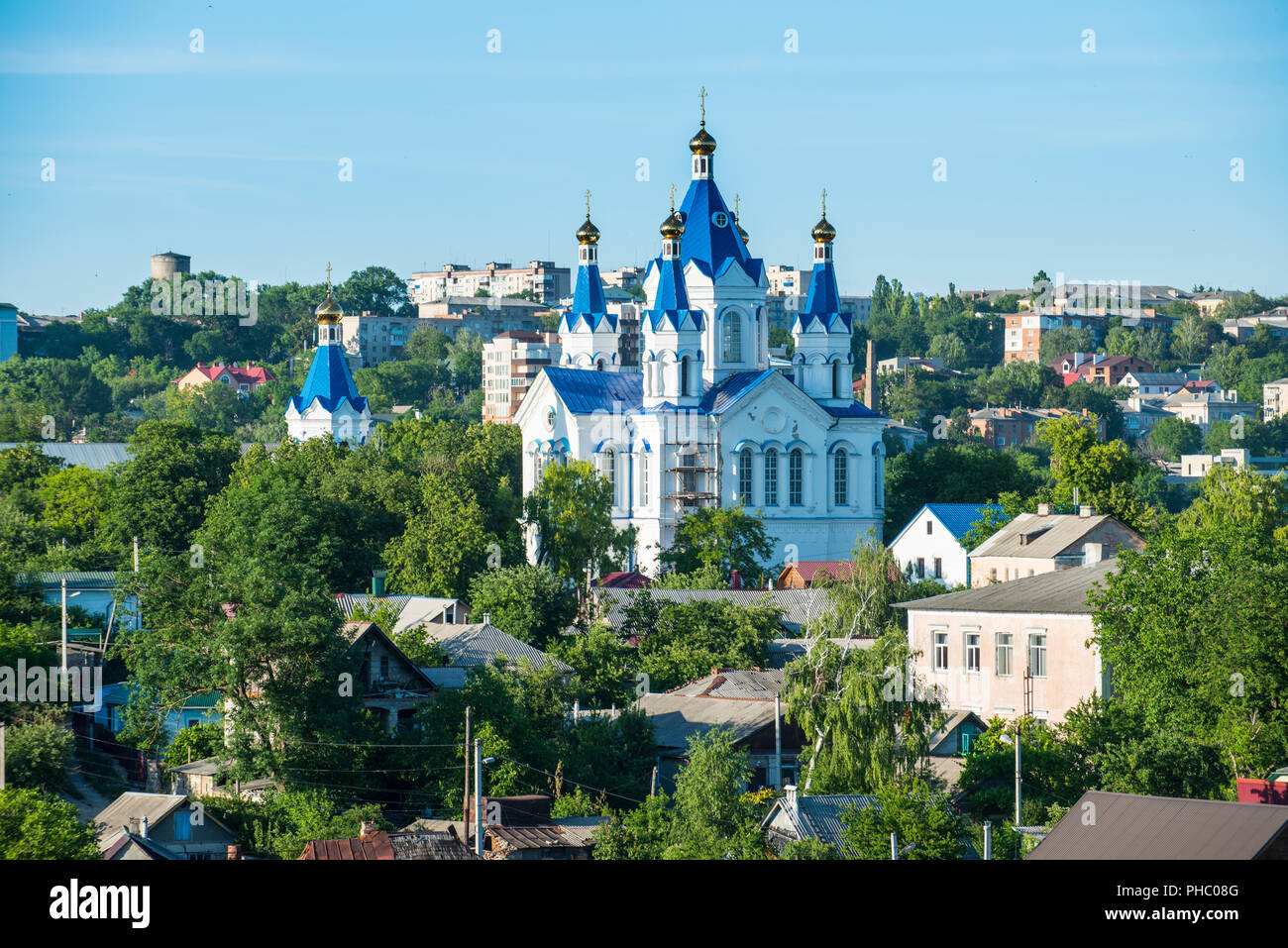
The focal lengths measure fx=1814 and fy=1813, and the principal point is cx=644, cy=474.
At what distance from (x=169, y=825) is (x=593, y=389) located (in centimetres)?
3355

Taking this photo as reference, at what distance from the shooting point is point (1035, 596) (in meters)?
29.2

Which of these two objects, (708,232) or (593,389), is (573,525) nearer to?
(593,389)

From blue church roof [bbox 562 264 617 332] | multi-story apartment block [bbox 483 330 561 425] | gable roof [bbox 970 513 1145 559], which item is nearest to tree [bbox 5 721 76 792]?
gable roof [bbox 970 513 1145 559]

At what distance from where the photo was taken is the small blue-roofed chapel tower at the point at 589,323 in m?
59.5

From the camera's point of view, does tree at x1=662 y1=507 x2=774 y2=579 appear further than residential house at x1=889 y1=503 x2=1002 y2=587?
No

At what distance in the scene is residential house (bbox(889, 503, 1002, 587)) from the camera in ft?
163

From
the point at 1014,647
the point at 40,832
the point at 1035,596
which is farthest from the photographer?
the point at 1035,596

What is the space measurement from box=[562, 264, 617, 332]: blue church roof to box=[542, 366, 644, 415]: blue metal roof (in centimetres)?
380

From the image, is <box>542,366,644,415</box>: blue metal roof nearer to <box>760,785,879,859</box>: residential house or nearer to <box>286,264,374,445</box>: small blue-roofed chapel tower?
<box>286,264,374,445</box>: small blue-roofed chapel tower

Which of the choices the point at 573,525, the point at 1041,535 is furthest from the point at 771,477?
the point at 1041,535

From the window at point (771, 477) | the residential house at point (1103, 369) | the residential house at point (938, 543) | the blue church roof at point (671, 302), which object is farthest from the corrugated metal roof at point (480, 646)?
the residential house at point (1103, 369)

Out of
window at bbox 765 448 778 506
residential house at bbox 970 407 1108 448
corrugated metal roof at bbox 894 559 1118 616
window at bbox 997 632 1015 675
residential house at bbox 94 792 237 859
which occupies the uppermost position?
residential house at bbox 970 407 1108 448
